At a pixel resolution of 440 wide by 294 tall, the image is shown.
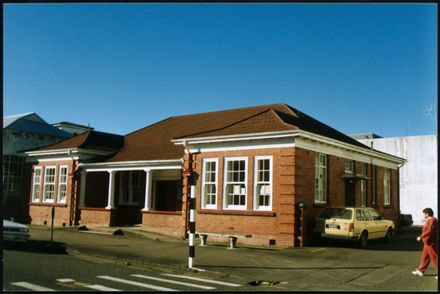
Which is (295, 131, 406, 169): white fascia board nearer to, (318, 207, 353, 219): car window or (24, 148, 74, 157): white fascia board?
(318, 207, 353, 219): car window

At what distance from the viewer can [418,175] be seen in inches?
1495

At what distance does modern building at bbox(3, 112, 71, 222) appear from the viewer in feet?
93.4

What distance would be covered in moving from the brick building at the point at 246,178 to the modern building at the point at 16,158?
448cm

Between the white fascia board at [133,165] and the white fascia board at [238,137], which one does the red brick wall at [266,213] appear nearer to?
the white fascia board at [238,137]

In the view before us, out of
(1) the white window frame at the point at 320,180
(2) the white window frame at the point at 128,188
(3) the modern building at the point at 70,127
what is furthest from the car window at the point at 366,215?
(3) the modern building at the point at 70,127

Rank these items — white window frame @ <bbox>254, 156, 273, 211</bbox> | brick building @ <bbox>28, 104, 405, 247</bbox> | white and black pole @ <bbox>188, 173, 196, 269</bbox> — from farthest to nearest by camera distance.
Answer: white window frame @ <bbox>254, 156, 273, 211</bbox>, brick building @ <bbox>28, 104, 405, 247</bbox>, white and black pole @ <bbox>188, 173, 196, 269</bbox>

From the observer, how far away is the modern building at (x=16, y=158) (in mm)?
28453

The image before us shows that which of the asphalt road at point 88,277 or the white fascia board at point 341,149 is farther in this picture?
the white fascia board at point 341,149

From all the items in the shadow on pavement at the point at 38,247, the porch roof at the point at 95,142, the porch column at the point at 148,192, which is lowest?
the shadow on pavement at the point at 38,247

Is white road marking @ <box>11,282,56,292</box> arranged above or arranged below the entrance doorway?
below

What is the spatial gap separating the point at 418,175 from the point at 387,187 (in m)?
14.2

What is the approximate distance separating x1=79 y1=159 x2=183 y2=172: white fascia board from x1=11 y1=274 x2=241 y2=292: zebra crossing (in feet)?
34.0

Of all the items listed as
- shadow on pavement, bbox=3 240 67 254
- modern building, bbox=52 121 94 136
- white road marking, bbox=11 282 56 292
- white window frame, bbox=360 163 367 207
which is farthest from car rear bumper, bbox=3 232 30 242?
modern building, bbox=52 121 94 136

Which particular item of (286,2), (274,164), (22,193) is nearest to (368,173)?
(274,164)
